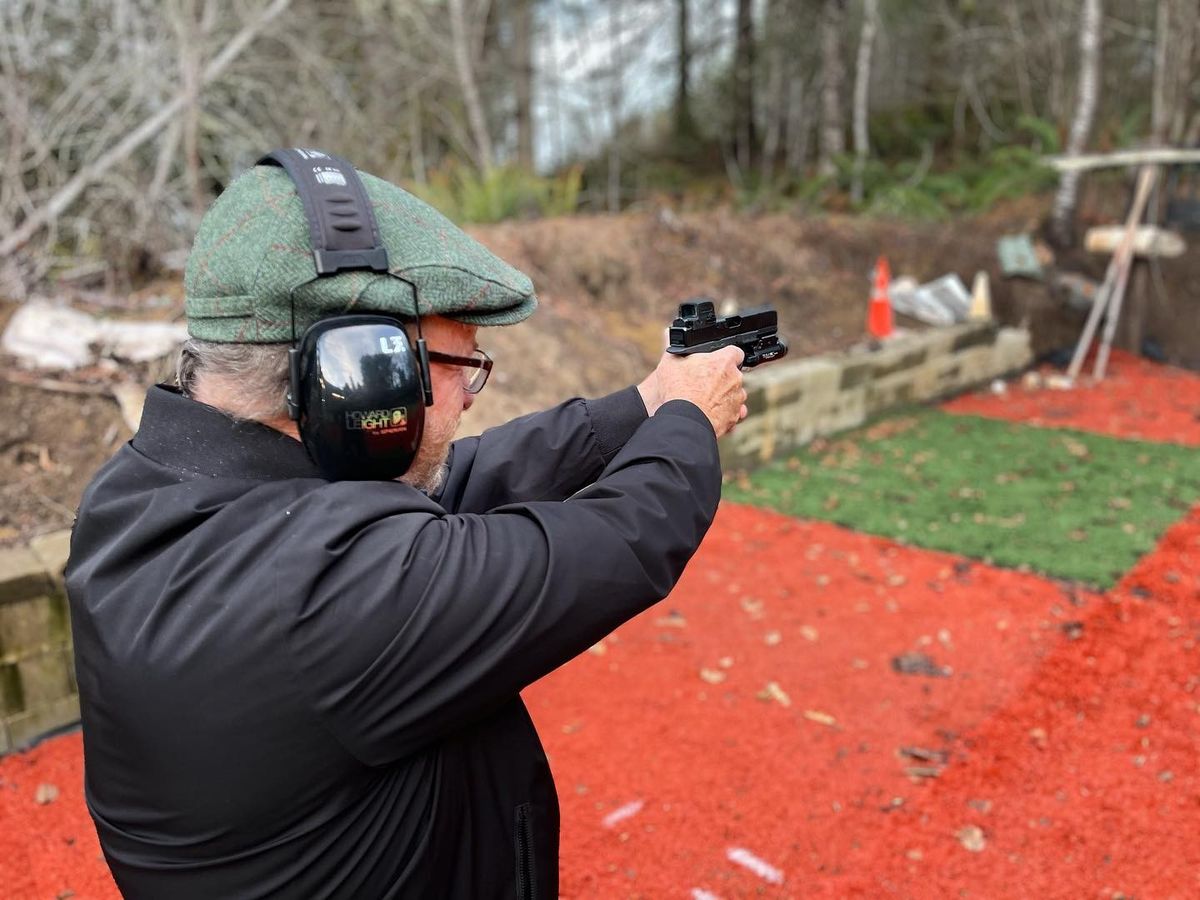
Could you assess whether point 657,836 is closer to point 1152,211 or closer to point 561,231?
point 561,231

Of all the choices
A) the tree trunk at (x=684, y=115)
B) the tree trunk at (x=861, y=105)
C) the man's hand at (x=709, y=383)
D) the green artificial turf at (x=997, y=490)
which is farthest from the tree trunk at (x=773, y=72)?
the man's hand at (x=709, y=383)

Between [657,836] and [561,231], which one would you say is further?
[561,231]

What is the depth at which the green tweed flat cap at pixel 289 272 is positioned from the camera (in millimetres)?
1118

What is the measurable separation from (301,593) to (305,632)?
0.04 metres

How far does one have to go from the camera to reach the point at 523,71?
542 inches

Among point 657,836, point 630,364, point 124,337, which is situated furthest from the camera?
point 630,364

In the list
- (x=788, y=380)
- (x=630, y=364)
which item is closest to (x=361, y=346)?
(x=788, y=380)

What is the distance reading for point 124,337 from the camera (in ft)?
18.6

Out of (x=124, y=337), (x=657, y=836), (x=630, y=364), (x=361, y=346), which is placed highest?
(x=361, y=346)

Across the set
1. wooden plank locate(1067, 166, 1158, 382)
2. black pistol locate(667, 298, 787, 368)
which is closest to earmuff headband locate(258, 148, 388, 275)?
black pistol locate(667, 298, 787, 368)

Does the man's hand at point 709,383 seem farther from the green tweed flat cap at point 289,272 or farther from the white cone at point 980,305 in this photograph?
the white cone at point 980,305

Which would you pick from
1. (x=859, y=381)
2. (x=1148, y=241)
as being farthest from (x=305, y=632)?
(x=1148, y=241)

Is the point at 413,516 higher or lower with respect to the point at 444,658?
higher

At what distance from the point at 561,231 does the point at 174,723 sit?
8299 millimetres
